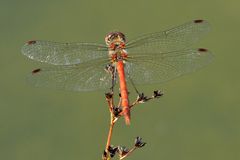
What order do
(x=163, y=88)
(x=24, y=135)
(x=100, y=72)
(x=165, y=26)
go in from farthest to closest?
(x=165, y=26), (x=163, y=88), (x=24, y=135), (x=100, y=72)

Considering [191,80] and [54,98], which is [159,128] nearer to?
[191,80]

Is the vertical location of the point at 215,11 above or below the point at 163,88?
above

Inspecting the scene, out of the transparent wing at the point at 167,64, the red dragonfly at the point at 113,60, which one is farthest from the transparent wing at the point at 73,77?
the transparent wing at the point at 167,64

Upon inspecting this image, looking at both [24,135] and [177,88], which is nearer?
[24,135]

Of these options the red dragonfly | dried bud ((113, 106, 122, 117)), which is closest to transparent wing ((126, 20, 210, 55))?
the red dragonfly

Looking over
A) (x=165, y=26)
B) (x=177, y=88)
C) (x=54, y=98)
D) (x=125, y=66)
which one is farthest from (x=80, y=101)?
(x=125, y=66)

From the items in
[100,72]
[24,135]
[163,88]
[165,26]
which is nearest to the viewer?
[100,72]

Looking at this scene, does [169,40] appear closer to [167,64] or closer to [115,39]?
[167,64]

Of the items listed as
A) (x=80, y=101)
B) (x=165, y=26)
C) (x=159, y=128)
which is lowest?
(x=159, y=128)

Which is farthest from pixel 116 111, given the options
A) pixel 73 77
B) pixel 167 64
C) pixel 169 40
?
pixel 169 40
